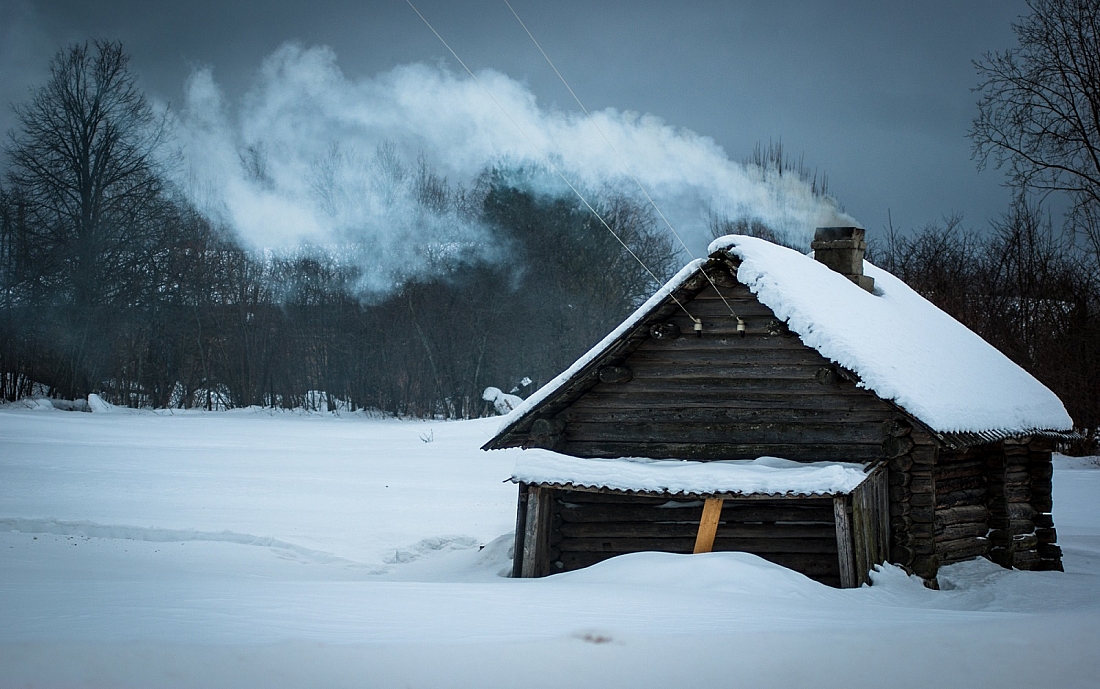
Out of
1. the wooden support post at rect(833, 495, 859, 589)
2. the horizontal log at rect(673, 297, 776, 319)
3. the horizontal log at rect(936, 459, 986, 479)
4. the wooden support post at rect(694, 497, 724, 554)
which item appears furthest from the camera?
the horizontal log at rect(936, 459, 986, 479)

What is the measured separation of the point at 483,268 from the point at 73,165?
15.9 meters

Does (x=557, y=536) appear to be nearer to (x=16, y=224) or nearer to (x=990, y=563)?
(x=990, y=563)

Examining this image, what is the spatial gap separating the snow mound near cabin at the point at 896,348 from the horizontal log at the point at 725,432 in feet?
2.87

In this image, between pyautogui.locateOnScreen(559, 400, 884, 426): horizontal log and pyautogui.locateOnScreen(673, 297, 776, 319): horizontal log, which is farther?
pyautogui.locateOnScreen(673, 297, 776, 319): horizontal log

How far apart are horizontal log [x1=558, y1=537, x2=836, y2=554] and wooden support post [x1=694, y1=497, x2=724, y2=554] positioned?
516 mm

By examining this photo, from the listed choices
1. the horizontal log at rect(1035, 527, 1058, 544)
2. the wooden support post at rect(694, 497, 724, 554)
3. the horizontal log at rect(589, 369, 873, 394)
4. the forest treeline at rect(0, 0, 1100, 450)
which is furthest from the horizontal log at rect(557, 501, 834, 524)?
the forest treeline at rect(0, 0, 1100, 450)

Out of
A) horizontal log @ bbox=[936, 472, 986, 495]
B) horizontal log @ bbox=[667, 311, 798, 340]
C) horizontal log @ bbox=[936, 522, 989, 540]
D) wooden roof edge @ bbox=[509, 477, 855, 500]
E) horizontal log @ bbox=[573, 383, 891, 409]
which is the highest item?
horizontal log @ bbox=[667, 311, 798, 340]

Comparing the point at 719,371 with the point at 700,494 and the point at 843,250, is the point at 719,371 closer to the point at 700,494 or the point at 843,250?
the point at 700,494

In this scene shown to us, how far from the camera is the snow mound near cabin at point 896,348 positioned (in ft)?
37.2

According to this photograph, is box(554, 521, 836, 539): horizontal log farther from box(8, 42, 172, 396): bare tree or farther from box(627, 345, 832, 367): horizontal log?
box(8, 42, 172, 396): bare tree

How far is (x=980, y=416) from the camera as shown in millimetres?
12703

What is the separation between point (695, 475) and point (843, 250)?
6499 mm

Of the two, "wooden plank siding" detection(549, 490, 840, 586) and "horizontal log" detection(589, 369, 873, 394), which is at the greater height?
"horizontal log" detection(589, 369, 873, 394)

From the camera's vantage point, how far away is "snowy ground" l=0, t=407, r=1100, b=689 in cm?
584
